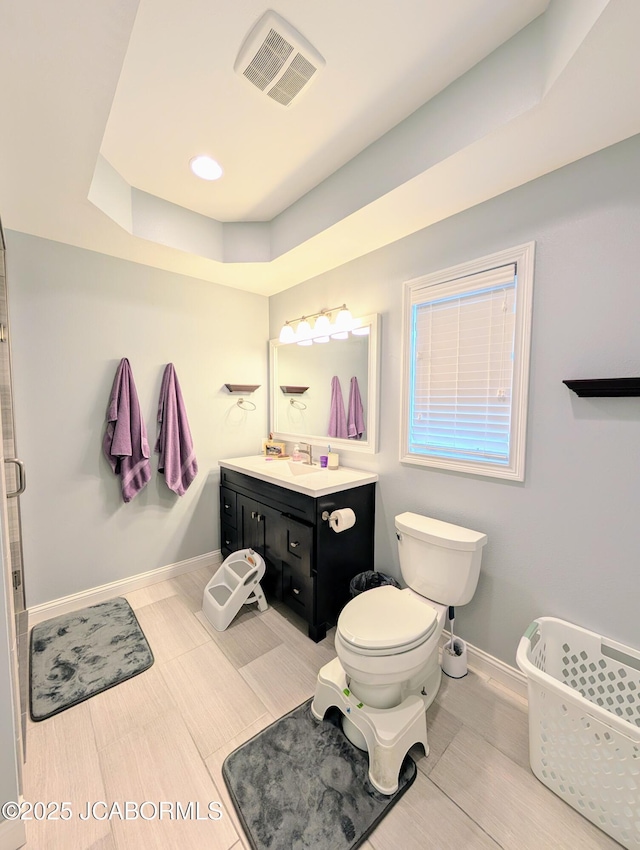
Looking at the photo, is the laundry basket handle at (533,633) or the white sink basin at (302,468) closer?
the laundry basket handle at (533,633)

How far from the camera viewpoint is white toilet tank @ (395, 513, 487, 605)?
1508 millimetres

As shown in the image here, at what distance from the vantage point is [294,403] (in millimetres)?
2783

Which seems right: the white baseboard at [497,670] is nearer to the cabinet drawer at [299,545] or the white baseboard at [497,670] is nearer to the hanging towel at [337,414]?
the cabinet drawer at [299,545]

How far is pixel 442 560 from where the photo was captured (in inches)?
60.9

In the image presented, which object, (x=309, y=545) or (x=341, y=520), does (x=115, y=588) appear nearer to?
(x=309, y=545)

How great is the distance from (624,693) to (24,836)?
2101 millimetres

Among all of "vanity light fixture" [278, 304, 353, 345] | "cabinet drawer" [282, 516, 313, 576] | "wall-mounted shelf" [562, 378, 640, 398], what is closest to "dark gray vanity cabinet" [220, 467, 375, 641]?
"cabinet drawer" [282, 516, 313, 576]

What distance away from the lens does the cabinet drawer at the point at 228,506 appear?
254 cm

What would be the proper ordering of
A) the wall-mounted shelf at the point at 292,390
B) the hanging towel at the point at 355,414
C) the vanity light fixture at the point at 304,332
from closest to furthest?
the hanging towel at the point at 355,414 → the vanity light fixture at the point at 304,332 → the wall-mounted shelf at the point at 292,390

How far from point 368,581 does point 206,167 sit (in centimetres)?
249

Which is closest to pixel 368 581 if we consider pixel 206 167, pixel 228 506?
pixel 228 506

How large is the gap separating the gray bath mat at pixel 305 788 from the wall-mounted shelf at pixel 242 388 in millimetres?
2135

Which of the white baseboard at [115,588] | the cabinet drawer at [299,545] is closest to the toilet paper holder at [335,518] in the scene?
the cabinet drawer at [299,545]

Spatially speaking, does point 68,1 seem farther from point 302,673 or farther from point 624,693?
point 624,693
